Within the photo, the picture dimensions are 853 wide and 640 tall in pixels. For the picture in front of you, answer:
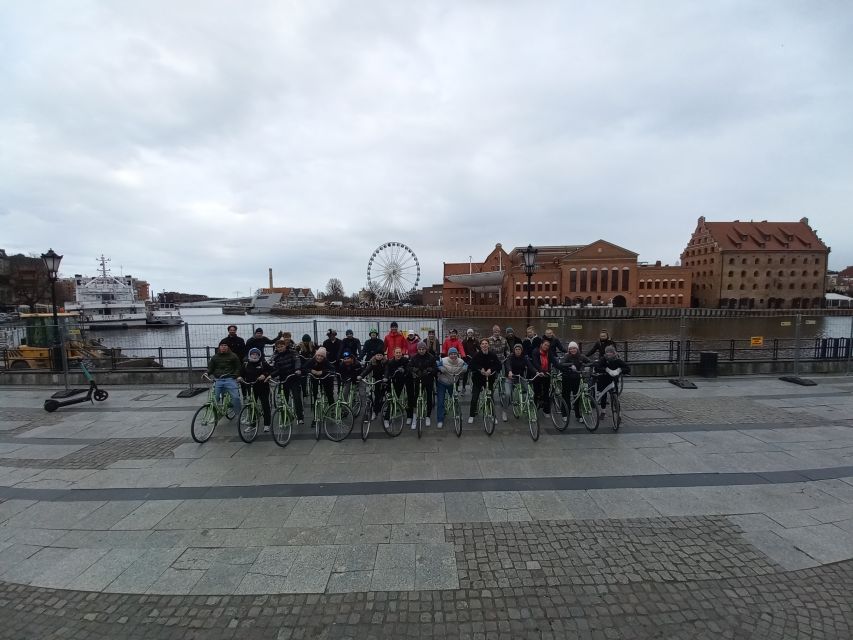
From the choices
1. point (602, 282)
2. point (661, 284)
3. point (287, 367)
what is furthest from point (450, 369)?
point (661, 284)

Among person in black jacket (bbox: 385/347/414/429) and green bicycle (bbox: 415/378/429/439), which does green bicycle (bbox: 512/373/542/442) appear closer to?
green bicycle (bbox: 415/378/429/439)

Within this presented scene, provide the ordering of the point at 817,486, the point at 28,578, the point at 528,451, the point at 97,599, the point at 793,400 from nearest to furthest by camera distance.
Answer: the point at 97,599 < the point at 28,578 < the point at 817,486 < the point at 528,451 < the point at 793,400

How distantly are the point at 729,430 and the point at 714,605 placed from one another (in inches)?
219

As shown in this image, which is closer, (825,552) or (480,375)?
Result: (825,552)

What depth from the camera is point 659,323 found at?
54.8 meters

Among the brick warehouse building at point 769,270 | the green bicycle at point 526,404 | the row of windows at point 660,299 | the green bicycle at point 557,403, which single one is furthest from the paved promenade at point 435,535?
the brick warehouse building at point 769,270

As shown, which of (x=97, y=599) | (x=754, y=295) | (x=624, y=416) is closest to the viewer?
(x=97, y=599)

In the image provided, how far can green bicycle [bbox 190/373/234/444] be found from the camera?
729 centimetres

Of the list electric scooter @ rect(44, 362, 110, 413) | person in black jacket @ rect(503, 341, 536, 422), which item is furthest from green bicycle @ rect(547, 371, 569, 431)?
electric scooter @ rect(44, 362, 110, 413)

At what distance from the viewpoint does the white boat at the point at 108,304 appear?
180 ft

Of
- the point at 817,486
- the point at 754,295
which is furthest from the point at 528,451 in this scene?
the point at 754,295

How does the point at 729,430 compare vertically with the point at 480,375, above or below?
below

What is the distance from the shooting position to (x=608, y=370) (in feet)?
24.6

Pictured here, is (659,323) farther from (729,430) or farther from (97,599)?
(97,599)
